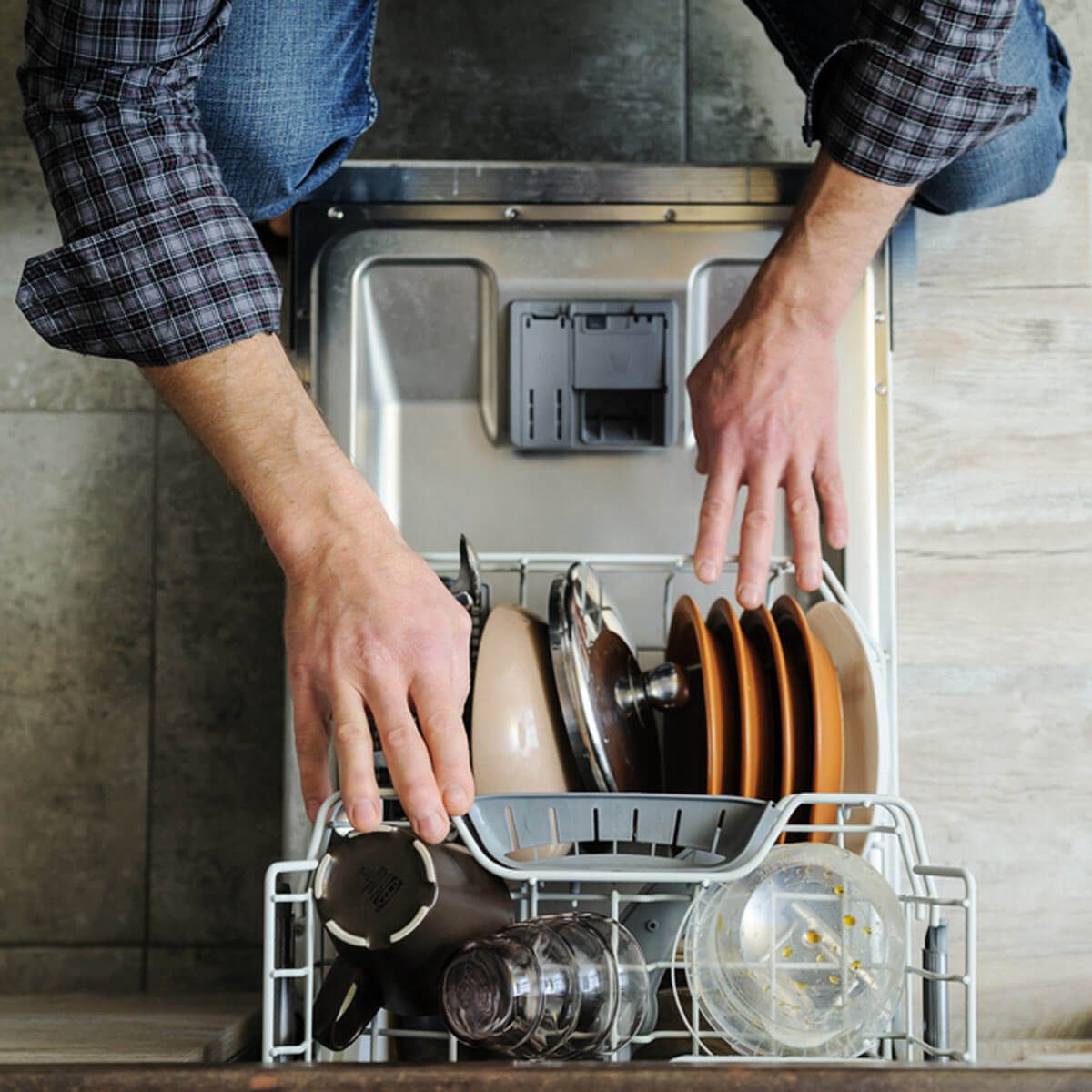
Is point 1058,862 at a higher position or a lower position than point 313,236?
lower

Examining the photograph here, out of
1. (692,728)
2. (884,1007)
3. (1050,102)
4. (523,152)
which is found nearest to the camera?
(884,1007)

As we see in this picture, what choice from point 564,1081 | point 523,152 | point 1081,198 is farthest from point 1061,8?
point 564,1081

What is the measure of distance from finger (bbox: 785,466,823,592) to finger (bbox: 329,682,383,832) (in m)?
0.40

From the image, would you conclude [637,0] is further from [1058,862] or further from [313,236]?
[1058,862]

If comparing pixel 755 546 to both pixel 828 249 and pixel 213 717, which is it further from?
pixel 213 717

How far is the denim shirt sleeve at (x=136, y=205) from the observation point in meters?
0.92

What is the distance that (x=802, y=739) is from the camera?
94cm

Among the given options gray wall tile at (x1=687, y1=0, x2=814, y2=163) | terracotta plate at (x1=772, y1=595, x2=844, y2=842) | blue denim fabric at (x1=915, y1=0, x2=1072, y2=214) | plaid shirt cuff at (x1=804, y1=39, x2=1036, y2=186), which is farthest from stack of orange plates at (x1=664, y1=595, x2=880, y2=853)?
gray wall tile at (x1=687, y1=0, x2=814, y2=163)

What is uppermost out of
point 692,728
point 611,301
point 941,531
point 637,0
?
point 637,0

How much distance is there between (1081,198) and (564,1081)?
1.21m

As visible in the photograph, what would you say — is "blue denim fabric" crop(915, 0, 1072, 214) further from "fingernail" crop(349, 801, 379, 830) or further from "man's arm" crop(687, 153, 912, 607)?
"fingernail" crop(349, 801, 379, 830)

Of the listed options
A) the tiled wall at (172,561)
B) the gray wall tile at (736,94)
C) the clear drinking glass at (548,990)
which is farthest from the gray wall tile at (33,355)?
the clear drinking glass at (548,990)

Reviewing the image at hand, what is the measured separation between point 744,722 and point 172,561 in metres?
0.83

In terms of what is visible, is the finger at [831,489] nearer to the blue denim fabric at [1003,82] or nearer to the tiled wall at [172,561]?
the blue denim fabric at [1003,82]
